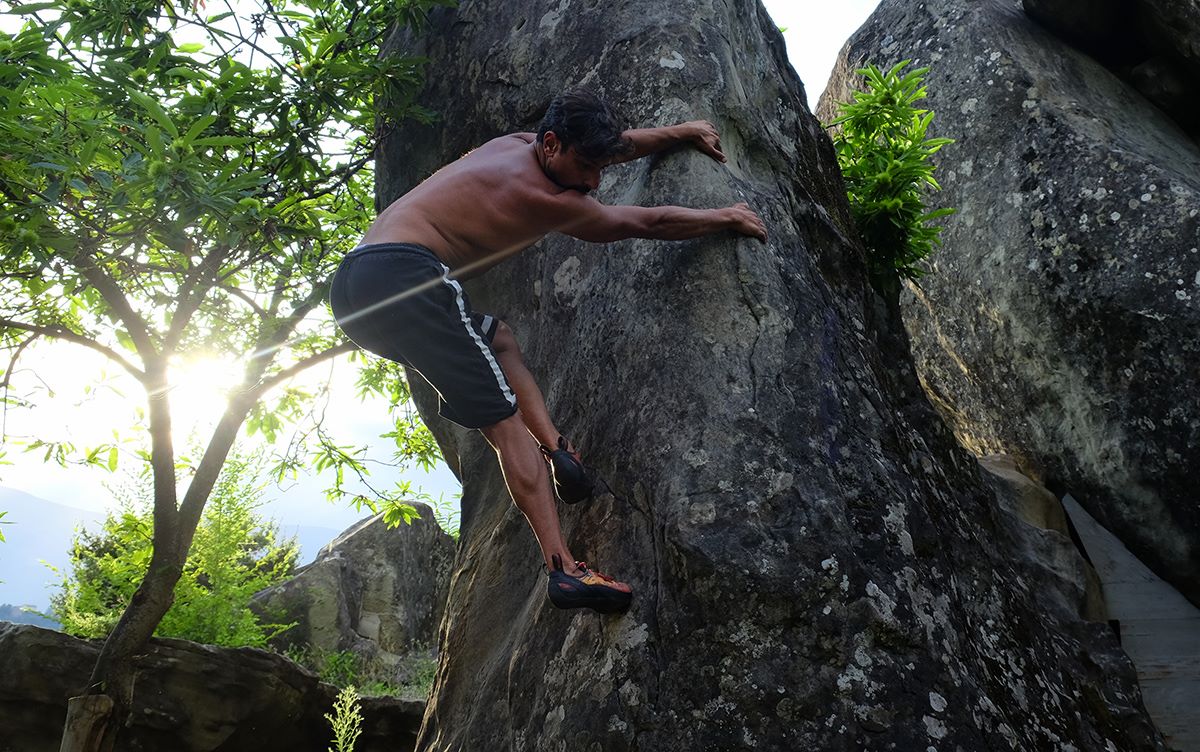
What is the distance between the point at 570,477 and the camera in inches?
138

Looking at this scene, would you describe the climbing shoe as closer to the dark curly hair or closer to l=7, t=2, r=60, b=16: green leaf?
the dark curly hair

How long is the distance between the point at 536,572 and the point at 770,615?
1.41 meters

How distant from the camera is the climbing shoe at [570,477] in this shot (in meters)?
3.50

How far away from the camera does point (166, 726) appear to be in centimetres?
669

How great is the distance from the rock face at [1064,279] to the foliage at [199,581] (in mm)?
7604

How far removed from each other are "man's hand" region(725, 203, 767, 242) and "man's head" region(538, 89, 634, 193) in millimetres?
538

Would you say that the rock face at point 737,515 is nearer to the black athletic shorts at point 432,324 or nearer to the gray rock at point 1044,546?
the gray rock at point 1044,546

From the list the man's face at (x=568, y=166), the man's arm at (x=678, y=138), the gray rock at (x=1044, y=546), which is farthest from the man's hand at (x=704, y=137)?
the gray rock at (x=1044, y=546)

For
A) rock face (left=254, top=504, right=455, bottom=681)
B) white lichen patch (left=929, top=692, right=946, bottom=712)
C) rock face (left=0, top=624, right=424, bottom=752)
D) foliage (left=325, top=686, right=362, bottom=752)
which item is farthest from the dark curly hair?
rock face (left=254, top=504, right=455, bottom=681)

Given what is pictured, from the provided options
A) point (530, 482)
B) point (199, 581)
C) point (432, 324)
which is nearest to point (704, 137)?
point (432, 324)

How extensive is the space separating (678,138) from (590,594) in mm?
2073

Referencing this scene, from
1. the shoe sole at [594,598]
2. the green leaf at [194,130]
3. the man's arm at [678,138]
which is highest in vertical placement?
the green leaf at [194,130]

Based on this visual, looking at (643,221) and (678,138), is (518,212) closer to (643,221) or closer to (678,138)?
(643,221)

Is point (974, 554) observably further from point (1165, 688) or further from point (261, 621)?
point (261, 621)
